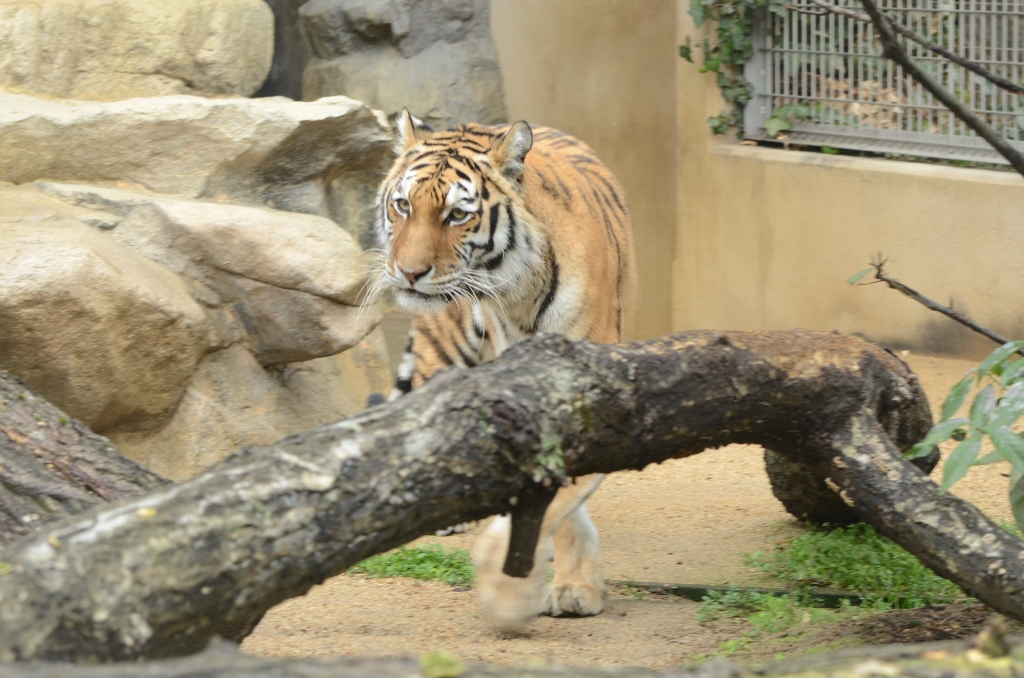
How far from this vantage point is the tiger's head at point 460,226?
3.61 meters

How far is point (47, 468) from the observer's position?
2.56 metres

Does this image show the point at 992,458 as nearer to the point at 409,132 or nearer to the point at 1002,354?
the point at 1002,354

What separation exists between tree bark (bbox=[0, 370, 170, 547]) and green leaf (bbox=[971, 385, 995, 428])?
1803 mm

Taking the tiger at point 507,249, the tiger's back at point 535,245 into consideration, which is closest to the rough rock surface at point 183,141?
the tiger at point 507,249

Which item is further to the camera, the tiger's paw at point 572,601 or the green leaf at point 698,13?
the green leaf at point 698,13

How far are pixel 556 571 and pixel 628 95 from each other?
Answer: 487cm

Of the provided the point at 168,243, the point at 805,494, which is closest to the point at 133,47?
the point at 168,243

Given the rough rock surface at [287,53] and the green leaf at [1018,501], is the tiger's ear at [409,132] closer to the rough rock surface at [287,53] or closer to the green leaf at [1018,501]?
the green leaf at [1018,501]

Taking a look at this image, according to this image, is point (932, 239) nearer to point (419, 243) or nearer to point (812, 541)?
point (812, 541)

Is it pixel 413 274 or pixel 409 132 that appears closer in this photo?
pixel 413 274

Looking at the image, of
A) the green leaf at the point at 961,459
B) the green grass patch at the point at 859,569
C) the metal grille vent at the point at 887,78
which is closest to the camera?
the green leaf at the point at 961,459

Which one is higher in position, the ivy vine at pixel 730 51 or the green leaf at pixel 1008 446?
the ivy vine at pixel 730 51

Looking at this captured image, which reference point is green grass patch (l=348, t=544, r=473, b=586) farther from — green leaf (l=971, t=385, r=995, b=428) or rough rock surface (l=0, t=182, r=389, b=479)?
green leaf (l=971, t=385, r=995, b=428)

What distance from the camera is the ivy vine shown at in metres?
6.71
